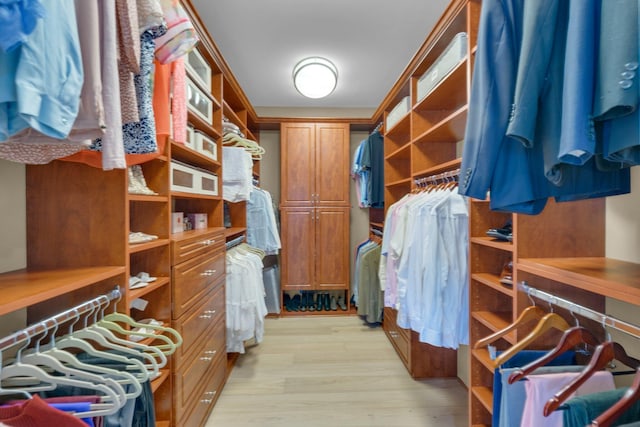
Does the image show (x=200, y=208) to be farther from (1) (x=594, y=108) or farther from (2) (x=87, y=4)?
(1) (x=594, y=108)

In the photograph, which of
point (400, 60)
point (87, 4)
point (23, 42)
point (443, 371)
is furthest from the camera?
point (400, 60)

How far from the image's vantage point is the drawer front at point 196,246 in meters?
1.38

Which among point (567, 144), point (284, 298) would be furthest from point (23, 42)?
point (284, 298)

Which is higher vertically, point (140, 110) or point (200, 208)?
point (140, 110)

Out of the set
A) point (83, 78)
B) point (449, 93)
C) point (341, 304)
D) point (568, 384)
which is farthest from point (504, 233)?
point (341, 304)

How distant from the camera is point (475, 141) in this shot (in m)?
0.86

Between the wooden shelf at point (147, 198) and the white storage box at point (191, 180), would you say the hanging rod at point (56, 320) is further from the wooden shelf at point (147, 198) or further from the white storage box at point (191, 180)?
the white storage box at point (191, 180)

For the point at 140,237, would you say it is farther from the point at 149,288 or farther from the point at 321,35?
the point at 321,35

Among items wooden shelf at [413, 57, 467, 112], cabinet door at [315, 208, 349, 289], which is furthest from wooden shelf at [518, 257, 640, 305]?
cabinet door at [315, 208, 349, 289]

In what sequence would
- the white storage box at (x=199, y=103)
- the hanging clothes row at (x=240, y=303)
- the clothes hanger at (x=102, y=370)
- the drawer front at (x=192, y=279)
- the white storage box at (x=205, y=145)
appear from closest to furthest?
the clothes hanger at (x=102, y=370), the drawer front at (x=192, y=279), the white storage box at (x=199, y=103), the white storage box at (x=205, y=145), the hanging clothes row at (x=240, y=303)

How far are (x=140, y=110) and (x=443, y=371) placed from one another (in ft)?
8.30

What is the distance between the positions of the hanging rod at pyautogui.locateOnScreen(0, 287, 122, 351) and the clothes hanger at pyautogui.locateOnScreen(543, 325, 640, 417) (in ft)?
4.03

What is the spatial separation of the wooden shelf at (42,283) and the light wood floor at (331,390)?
1344mm

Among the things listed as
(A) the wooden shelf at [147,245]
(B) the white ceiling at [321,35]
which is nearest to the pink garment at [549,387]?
(A) the wooden shelf at [147,245]
